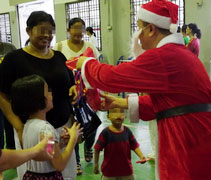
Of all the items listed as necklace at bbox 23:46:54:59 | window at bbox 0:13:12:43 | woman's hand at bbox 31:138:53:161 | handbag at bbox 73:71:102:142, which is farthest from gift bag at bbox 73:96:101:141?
window at bbox 0:13:12:43

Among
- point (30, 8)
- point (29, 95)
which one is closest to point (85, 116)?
point (29, 95)

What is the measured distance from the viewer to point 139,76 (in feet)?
5.39

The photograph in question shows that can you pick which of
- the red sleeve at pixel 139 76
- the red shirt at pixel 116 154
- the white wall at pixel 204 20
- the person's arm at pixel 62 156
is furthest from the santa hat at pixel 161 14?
the white wall at pixel 204 20

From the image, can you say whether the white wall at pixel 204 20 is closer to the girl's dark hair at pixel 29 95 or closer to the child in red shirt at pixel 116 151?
the child in red shirt at pixel 116 151

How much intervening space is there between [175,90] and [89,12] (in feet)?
32.7

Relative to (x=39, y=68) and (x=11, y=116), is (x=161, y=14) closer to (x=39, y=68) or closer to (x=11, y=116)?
(x=39, y=68)

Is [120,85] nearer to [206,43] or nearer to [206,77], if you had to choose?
[206,77]

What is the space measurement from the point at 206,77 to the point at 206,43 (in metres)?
6.56

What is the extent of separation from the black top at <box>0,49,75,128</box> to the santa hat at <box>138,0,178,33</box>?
788 mm

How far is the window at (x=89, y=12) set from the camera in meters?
10.7

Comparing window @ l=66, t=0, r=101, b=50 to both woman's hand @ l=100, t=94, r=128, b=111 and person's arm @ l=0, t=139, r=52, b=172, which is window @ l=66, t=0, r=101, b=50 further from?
person's arm @ l=0, t=139, r=52, b=172

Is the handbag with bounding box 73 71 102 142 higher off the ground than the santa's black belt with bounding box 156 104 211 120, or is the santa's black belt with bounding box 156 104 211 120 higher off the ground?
the santa's black belt with bounding box 156 104 211 120

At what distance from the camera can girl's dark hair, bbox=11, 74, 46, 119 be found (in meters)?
1.75

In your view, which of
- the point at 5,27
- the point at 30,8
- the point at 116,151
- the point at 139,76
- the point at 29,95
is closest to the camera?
the point at 139,76
